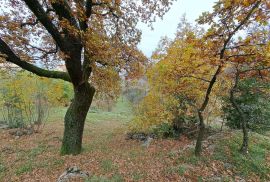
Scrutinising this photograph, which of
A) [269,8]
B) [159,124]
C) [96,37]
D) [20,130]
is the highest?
[269,8]

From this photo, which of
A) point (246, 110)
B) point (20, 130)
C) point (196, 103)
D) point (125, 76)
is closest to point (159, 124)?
point (196, 103)

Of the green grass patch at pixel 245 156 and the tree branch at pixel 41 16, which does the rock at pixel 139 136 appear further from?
the tree branch at pixel 41 16

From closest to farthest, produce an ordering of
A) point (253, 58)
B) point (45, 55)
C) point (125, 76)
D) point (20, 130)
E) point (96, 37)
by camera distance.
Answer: point (253, 58)
point (96, 37)
point (45, 55)
point (125, 76)
point (20, 130)

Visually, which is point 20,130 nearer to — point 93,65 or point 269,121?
point 93,65

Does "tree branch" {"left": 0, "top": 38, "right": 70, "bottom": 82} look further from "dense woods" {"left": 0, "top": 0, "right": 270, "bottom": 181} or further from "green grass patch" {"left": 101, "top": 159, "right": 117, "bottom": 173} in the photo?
"green grass patch" {"left": 101, "top": 159, "right": 117, "bottom": 173}

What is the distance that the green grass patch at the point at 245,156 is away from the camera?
22.3 ft

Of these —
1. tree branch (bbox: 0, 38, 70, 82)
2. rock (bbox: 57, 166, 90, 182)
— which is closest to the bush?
rock (bbox: 57, 166, 90, 182)

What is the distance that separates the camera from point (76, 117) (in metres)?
8.78

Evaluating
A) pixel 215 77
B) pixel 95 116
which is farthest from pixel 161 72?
pixel 95 116

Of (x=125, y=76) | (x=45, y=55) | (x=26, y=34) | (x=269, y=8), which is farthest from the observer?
(x=125, y=76)

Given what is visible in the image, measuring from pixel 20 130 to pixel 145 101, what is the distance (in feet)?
32.1

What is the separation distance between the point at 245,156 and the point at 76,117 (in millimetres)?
6462

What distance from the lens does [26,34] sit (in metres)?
7.95

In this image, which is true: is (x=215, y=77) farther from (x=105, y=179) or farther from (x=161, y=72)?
(x=105, y=179)
